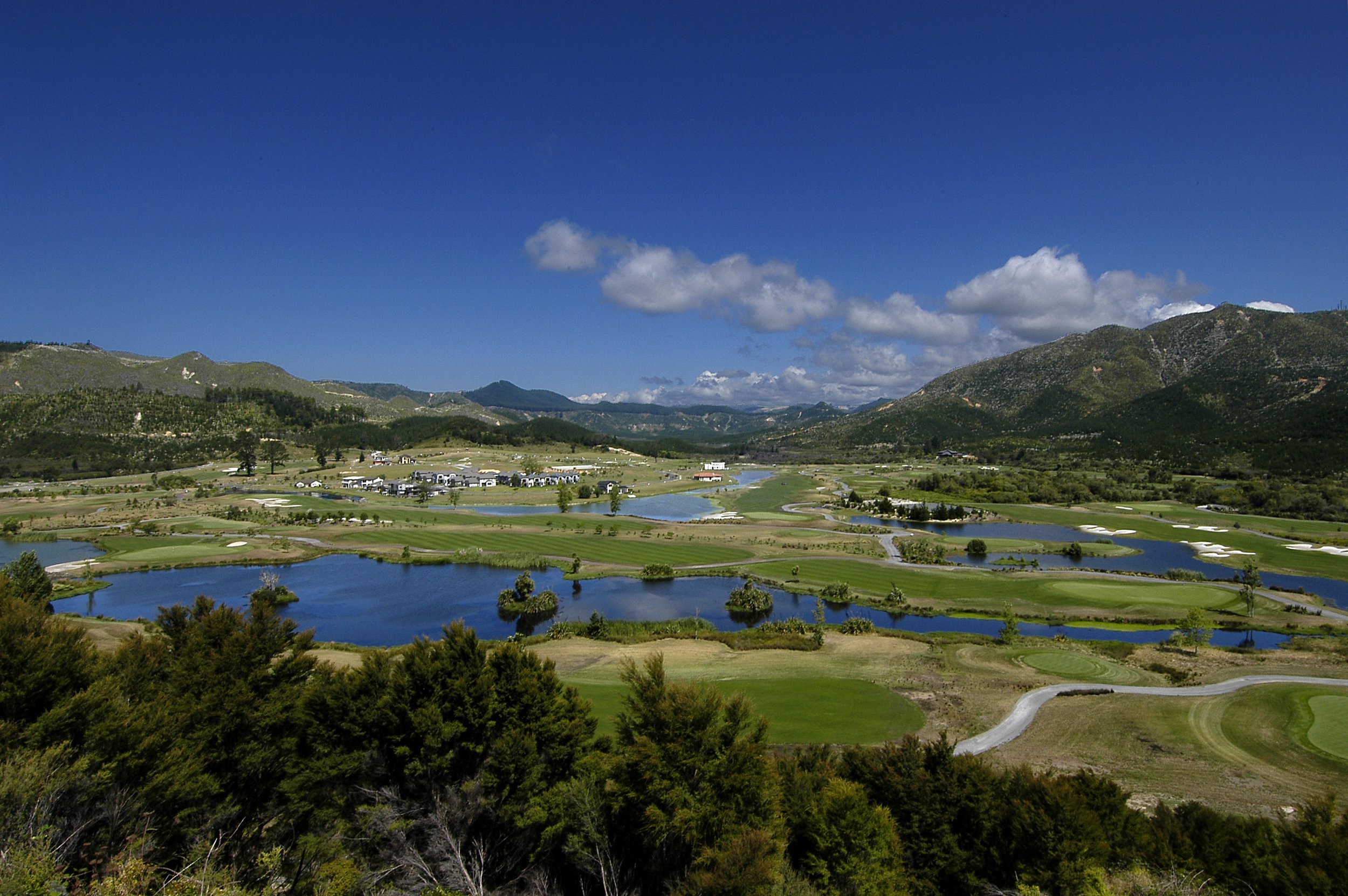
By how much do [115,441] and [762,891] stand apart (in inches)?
7777

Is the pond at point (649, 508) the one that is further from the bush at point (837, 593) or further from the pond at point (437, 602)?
the bush at point (837, 593)

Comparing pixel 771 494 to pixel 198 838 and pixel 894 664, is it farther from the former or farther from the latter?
pixel 198 838

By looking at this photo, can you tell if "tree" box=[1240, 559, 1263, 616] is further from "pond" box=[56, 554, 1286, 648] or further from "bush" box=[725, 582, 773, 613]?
"bush" box=[725, 582, 773, 613]

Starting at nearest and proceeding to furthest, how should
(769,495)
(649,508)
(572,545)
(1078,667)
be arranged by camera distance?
(1078,667) < (572,545) < (649,508) < (769,495)

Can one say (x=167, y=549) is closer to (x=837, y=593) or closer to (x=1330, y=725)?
(x=837, y=593)

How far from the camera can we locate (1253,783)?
846 inches

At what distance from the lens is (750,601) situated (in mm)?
49438

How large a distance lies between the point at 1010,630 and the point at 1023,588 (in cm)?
1648

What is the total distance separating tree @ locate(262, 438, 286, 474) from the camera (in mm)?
147375

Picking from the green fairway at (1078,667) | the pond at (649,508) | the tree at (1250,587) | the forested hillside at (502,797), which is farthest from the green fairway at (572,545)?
the forested hillside at (502,797)

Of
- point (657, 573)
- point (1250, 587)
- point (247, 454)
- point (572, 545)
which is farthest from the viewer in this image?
point (247, 454)

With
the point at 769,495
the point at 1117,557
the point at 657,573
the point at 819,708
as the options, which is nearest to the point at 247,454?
the point at 769,495

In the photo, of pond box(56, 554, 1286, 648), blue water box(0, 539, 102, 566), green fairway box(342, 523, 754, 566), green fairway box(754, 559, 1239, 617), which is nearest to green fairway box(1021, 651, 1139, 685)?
pond box(56, 554, 1286, 648)

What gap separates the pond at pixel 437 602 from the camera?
44406mm
